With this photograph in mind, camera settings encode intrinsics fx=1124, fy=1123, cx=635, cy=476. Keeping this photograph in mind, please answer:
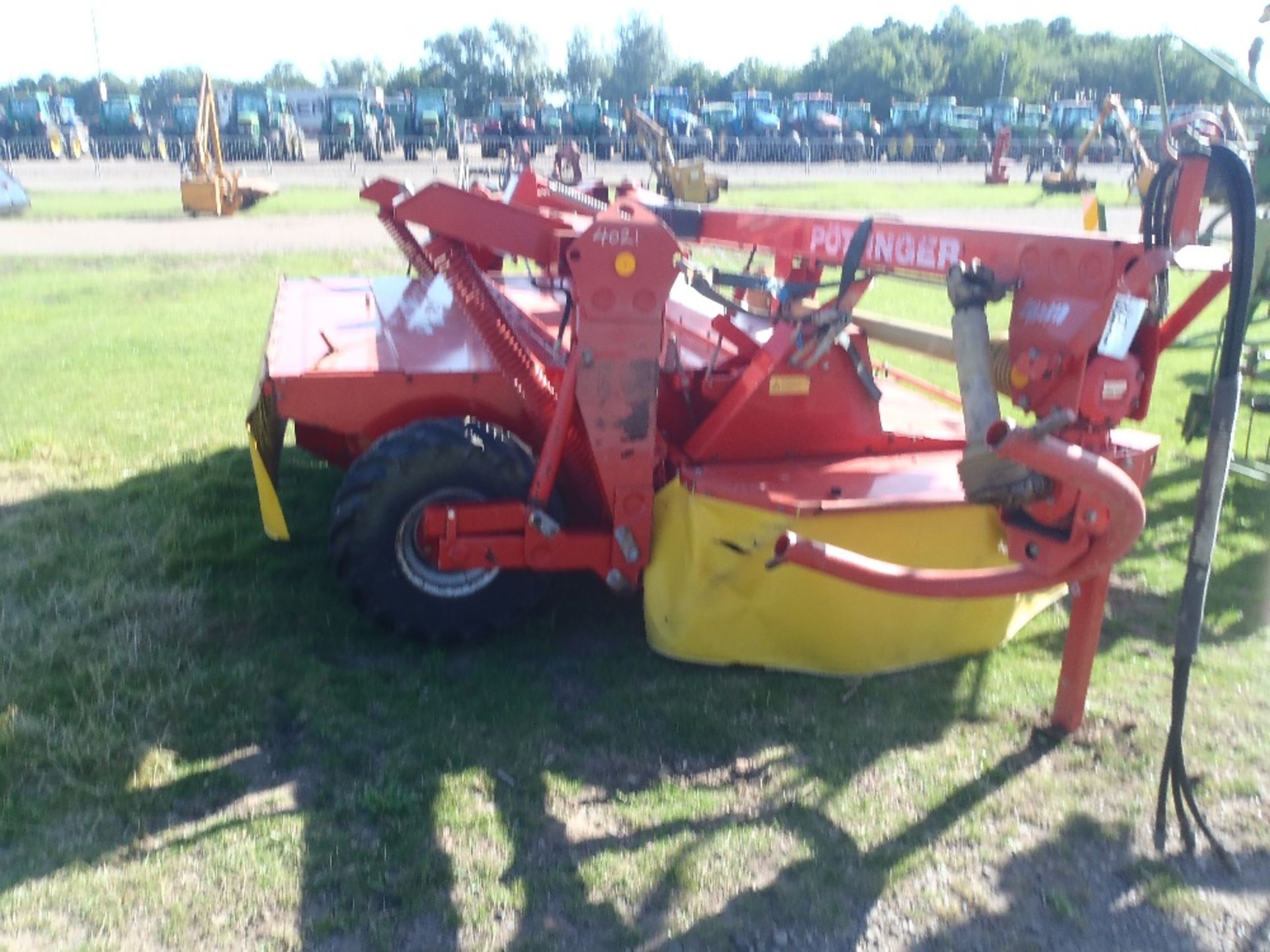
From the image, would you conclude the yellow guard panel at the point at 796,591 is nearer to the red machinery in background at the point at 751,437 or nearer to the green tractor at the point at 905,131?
the red machinery in background at the point at 751,437

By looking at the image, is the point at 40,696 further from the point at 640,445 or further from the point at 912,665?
the point at 912,665

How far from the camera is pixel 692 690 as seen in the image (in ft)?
12.2

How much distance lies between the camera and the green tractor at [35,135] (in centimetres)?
3366

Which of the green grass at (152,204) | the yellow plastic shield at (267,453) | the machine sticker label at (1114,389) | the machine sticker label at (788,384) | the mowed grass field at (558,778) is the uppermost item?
the machine sticker label at (1114,389)

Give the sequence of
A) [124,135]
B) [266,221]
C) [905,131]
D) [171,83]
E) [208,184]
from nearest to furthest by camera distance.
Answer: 1. [266,221]
2. [208,184]
3. [124,135]
4. [905,131]
5. [171,83]

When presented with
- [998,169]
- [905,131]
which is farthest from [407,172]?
[905,131]

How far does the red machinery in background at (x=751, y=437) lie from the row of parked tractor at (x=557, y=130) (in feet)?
86.3

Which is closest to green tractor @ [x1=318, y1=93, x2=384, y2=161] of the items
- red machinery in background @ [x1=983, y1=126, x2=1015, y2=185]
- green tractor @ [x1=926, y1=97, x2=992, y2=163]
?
red machinery in background @ [x1=983, y1=126, x2=1015, y2=185]

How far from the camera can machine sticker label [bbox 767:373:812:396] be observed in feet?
12.6

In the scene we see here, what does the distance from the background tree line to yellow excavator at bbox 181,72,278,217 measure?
1087 inches

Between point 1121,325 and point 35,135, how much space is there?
39.0 m

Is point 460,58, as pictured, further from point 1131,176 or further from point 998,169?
point 1131,176

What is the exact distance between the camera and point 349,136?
31.0 metres

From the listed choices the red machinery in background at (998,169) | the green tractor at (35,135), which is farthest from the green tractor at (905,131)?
the green tractor at (35,135)
